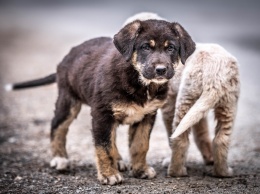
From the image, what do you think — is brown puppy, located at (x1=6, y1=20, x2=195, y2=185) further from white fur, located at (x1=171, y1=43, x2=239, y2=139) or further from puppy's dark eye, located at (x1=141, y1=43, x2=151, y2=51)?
white fur, located at (x1=171, y1=43, x2=239, y2=139)

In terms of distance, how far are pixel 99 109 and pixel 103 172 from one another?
760 millimetres

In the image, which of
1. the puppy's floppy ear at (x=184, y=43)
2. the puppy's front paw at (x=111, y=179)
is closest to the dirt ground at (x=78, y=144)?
the puppy's front paw at (x=111, y=179)

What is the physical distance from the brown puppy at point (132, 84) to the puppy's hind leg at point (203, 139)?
1.07 meters

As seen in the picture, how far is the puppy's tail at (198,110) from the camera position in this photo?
6.36 metres

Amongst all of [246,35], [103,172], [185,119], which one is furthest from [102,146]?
[246,35]

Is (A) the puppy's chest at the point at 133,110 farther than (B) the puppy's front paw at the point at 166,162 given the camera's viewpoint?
No

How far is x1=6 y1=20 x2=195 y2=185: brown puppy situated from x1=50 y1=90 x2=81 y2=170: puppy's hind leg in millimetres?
455

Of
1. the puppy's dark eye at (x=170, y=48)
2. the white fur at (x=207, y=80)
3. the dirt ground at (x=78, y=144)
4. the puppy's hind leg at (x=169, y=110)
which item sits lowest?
the dirt ground at (x=78, y=144)

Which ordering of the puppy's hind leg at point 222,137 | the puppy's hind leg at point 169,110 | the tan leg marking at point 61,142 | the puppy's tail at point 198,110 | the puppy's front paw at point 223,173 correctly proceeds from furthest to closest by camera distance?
the tan leg marking at point 61,142 < the puppy's hind leg at point 169,110 < the puppy's front paw at point 223,173 < the puppy's hind leg at point 222,137 < the puppy's tail at point 198,110

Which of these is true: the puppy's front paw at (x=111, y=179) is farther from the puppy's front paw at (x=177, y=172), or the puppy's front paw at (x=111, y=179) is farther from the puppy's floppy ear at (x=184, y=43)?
the puppy's floppy ear at (x=184, y=43)

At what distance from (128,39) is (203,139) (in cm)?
215

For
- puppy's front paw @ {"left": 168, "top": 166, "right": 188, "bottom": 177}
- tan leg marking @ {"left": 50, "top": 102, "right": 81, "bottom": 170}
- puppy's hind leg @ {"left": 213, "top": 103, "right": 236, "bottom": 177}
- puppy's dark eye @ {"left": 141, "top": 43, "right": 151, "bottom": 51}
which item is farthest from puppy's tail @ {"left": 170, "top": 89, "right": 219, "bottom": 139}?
tan leg marking @ {"left": 50, "top": 102, "right": 81, "bottom": 170}

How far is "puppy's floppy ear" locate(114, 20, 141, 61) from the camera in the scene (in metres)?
6.30

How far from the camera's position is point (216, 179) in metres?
6.83
